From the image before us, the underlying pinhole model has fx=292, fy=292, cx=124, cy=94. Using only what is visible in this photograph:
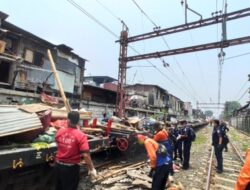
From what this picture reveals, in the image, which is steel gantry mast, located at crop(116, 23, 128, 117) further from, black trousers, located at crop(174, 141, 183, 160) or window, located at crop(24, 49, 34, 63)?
black trousers, located at crop(174, 141, 183, 160)

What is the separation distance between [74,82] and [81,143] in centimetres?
2590

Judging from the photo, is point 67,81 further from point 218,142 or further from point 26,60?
point 218,142

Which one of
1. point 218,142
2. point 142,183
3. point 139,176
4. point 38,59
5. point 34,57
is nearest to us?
point 142,183

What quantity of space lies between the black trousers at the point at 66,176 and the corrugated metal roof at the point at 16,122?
1.21 meters

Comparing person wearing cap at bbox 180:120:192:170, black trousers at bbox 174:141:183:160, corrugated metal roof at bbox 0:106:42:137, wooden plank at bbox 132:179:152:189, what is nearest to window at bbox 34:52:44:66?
black trousers at bbox 174:141:183:160

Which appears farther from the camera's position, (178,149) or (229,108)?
(229,108)

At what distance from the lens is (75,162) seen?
193 inches

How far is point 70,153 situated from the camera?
4848mm

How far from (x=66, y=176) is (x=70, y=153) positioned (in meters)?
0.41

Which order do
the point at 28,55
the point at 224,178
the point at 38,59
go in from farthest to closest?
the point at 38,59 → the point at 28,55 → the point at 224,178

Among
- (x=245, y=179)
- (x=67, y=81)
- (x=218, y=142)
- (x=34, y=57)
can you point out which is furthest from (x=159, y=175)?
(x=67, y=81)

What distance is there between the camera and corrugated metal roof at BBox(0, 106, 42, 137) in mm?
5438

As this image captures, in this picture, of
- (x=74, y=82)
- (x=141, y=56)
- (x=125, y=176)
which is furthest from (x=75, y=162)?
(x=74, y=82)

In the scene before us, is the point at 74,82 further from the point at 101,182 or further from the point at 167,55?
the point at 101,182
